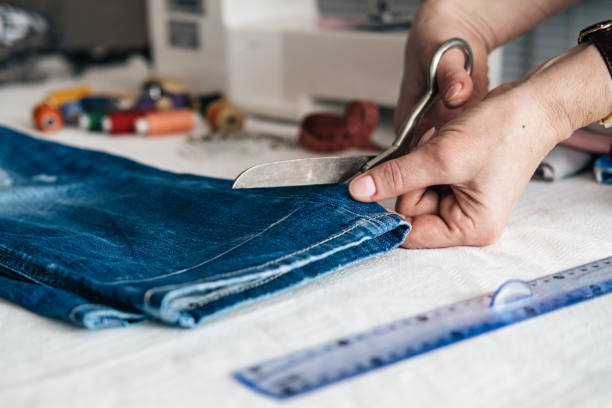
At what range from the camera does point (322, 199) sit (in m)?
0.75

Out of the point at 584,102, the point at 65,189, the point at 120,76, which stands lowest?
the point at 120,76

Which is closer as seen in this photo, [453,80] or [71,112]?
A: [453,80]

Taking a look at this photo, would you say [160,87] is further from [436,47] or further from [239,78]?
[436,47]

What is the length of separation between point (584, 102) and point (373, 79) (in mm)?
711

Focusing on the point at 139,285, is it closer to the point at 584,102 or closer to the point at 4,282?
the point at 4,282

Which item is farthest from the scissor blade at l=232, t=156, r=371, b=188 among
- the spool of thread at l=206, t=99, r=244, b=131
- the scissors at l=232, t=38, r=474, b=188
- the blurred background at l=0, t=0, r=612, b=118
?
the spool of thread at l=206, t=99, r=244, b=131

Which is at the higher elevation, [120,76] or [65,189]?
[65,189]

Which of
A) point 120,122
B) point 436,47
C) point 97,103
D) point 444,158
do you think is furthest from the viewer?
point 97,103

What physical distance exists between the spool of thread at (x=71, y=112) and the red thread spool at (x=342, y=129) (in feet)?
1.97

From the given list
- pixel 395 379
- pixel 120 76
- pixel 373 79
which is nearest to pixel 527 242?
pixel 395 379

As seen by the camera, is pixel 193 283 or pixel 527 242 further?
pixel 527 242

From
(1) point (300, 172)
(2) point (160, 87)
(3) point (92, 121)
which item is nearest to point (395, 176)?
(1) point (300, 172)

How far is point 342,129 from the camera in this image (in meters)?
1.32

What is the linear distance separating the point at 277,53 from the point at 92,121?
1.54 ft
